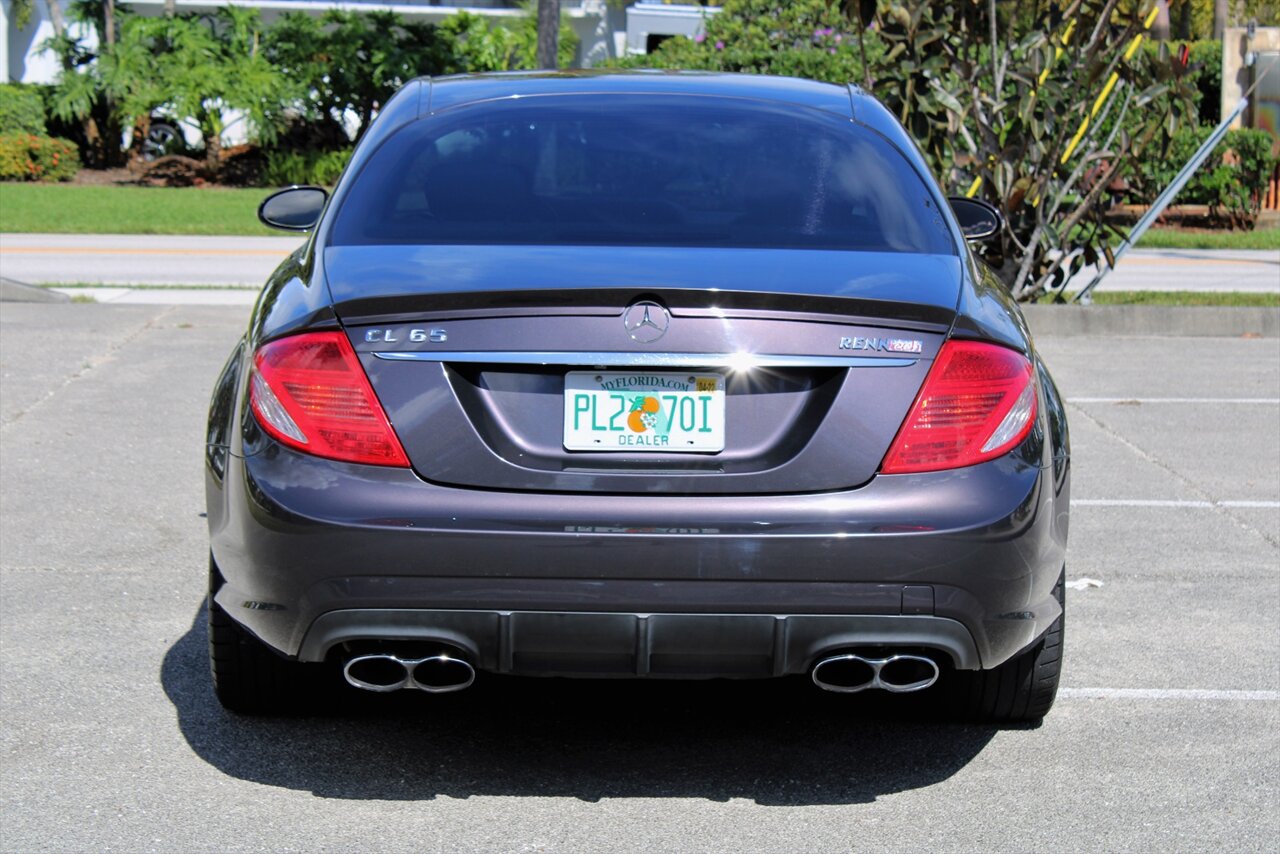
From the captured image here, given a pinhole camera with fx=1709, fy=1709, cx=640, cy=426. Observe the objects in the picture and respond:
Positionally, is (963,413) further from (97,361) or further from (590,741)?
(97,361)

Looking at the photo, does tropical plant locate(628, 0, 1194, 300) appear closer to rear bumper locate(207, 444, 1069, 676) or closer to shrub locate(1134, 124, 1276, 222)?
rear bumper locate(207, 444, 1069, 676)

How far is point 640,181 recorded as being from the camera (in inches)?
171

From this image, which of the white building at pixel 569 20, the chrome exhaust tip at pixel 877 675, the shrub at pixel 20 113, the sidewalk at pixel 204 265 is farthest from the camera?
the white building at pixel 569 20

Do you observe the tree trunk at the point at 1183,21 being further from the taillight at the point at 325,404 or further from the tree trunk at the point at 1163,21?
the taillight at the point at 325,404

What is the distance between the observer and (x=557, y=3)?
705 inches

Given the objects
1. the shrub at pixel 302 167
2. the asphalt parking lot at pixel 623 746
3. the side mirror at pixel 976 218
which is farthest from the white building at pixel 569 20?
the asphalt parking lot at pixel 623 746

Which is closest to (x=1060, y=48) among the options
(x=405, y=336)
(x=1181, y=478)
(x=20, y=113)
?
(x=1181, y=478)

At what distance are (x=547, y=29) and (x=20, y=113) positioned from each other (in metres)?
12.5

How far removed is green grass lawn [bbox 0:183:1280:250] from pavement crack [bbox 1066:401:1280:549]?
1186cm

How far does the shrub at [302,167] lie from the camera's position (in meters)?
25.4

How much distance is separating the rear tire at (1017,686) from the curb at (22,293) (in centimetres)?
948

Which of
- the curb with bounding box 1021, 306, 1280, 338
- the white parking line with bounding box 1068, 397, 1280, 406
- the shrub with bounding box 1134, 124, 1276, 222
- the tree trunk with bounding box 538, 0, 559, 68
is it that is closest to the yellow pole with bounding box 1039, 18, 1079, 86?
the curb with bounding box 1021, 306, 1280, 338

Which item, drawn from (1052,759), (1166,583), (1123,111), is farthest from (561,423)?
(1123,111)

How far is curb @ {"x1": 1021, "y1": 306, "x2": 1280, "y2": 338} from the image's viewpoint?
12.0 meters
